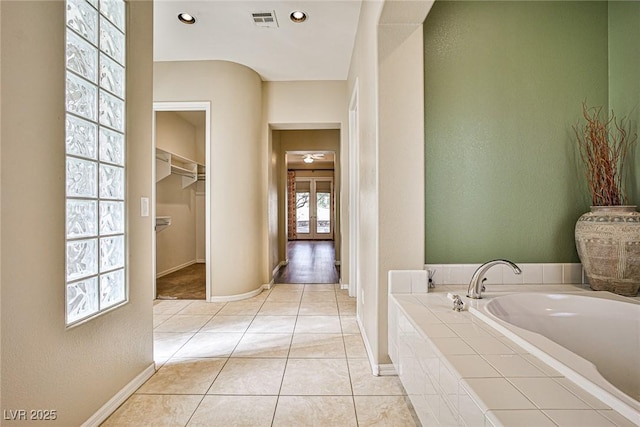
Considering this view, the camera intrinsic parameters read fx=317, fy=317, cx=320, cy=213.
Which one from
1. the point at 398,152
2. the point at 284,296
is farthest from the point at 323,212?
the point at 398,152

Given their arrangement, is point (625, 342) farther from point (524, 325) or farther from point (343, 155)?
point (343, 155)

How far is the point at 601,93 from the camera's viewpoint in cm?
210

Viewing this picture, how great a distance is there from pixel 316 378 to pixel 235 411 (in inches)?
19.6

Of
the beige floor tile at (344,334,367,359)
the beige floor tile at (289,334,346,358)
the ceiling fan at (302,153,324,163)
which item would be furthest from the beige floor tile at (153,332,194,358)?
the ceiling fan at (302,153,324,163)

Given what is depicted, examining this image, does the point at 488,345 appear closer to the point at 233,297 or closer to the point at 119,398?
the point at 119,398

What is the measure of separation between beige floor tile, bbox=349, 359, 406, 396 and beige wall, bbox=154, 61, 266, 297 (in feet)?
6.59

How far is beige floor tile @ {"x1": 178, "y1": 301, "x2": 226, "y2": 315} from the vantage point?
10.4 feet

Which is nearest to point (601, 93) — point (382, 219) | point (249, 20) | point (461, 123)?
point (461, 123)

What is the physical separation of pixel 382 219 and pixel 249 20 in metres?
2.23

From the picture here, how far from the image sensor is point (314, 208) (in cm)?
1085

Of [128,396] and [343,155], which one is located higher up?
[343,155]

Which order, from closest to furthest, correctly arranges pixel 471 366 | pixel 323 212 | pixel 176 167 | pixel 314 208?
pixel 471 366 → pixel 176 167 → pixel 314 208 → pixel 323 212

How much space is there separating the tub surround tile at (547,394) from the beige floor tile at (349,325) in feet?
5.84

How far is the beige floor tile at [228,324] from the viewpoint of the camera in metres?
2.68
